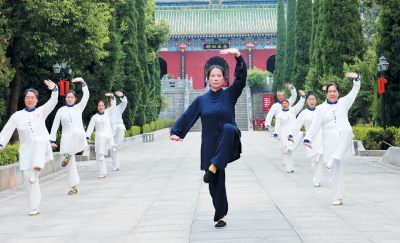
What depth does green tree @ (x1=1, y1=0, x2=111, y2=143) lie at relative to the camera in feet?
33.9

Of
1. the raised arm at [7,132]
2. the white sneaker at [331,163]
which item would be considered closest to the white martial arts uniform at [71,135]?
the raised arm at [7,132]

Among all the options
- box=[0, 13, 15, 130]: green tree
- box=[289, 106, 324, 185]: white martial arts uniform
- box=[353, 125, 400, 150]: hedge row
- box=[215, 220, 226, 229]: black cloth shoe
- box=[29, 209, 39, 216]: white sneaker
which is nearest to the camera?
box=[215, 220, 226, 229]: black cloth shoe

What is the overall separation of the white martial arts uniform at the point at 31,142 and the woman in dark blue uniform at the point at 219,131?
226 cm

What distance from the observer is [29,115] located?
625cm

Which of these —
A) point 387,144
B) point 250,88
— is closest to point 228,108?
point 387,144

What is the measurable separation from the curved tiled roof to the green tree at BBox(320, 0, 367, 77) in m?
24.3

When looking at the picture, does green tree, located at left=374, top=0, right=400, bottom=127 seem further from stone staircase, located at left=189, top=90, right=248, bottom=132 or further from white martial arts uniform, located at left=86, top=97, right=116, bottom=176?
stone staircase, located at left=189, top=90, right=248, bottom=132

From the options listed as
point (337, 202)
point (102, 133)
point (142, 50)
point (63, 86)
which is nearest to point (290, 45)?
point (142, 50)

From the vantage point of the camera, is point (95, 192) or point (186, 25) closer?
point (95, 192)

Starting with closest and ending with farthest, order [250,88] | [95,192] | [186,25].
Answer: [95,192]
[250,88]
[186,25]

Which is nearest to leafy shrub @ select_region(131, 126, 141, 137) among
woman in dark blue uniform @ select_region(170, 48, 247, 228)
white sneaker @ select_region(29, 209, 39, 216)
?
white sneaker @ select_region(29, 209, 39, 216)

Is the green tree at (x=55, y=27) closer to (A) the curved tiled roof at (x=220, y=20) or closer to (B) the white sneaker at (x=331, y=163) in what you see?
(B) the white sneaker at (x=331, y=163)

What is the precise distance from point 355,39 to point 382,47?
14.8 feet

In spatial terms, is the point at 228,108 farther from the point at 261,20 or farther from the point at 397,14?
the point at 261,20
